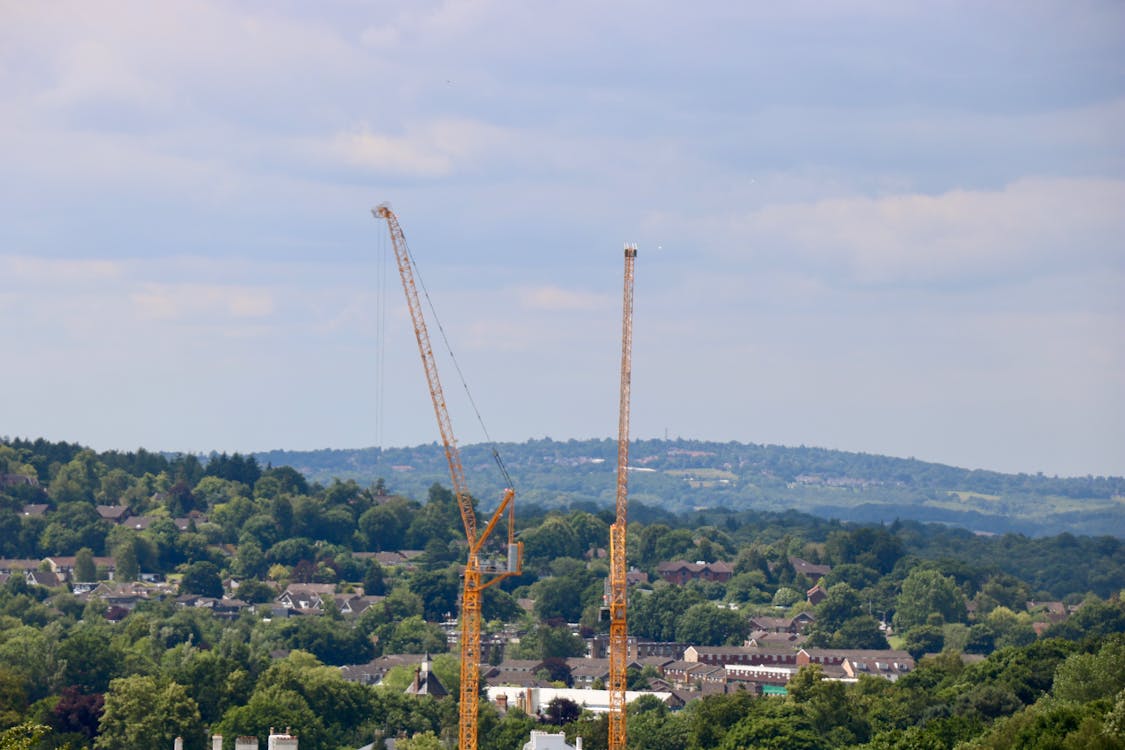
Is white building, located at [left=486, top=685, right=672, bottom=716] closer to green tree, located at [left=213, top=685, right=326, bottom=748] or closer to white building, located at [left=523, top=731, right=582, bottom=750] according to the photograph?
green tree, located at [left=213, top=685, right=326, bottom=748]

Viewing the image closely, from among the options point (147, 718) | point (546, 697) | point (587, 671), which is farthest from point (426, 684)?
point (147, 718)

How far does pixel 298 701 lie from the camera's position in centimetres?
12300

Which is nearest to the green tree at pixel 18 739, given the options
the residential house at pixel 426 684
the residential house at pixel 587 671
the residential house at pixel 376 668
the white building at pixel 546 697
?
the white building at pixel 546 697

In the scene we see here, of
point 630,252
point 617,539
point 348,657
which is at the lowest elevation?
point 348,657

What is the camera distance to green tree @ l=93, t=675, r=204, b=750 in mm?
114000

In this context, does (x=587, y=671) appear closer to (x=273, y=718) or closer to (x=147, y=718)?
(x=273, y=718)

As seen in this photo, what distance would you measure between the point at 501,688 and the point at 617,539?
3476 cm

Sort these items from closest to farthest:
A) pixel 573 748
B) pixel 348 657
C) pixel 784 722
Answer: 1. pixel 573 748
2. pixel 784 722
3. pixel 348 657

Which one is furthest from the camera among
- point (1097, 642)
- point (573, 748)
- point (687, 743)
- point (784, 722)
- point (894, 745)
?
point (1097, 642)

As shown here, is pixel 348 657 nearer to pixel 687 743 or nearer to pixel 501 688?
pixel 501 688

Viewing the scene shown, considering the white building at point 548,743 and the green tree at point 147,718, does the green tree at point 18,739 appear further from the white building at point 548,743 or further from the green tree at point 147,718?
the green tree at point 147,718

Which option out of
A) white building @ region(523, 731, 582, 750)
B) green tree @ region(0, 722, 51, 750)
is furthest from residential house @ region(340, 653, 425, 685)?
green tree @ region(0, 722, 51, 750)

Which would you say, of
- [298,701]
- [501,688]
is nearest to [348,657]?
[501,688]

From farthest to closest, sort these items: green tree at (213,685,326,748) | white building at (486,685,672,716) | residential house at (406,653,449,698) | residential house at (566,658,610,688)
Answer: residential house at (566,658,610,688) < residential house at (406,653,449,698) < white building at (486,685,672,716) < green tree at (213,685,326,748)
